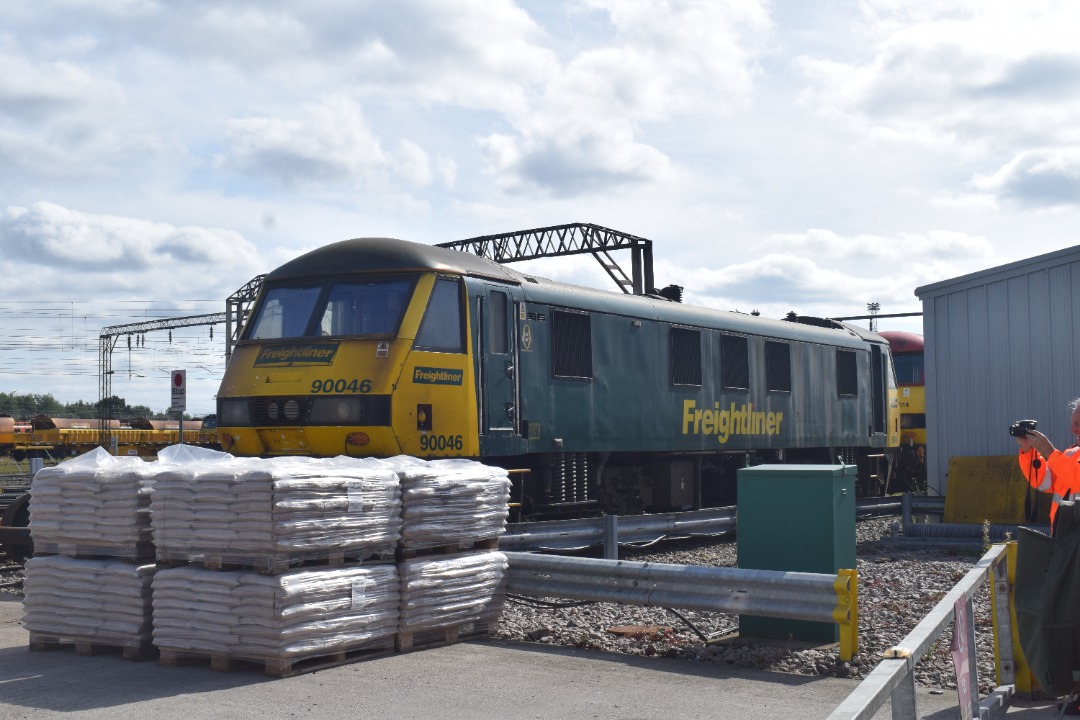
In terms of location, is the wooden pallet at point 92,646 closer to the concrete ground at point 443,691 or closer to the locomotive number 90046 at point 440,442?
the concrete ground at point 443,691

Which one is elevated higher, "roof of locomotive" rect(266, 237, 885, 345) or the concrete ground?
"roof of locomotive" rect(266, 237, 885, 345)

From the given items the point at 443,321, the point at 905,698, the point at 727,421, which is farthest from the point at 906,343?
the point at 905,698

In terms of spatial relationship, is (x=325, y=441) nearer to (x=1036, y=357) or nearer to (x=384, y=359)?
(x=384, y=359)

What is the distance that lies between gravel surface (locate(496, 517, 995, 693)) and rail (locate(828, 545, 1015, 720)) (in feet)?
1.41

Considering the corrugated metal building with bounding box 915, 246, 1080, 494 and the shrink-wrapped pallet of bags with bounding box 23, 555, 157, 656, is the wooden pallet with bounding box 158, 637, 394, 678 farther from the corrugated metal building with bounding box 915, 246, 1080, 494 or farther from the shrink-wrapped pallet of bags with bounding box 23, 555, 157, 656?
the corrugated metal building with bounding box 915, 246, 1080, 494

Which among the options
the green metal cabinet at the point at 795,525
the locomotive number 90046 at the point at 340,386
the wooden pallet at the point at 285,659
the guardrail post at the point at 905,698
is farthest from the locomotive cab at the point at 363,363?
the guardrail post at the point at 905,698

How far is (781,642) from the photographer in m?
7.85

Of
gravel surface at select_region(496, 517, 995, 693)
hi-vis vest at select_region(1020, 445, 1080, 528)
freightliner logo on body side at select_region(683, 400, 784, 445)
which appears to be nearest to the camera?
hi-vis vest at select_region(1020, 445, 1080, 528)

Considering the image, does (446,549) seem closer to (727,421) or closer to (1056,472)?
(1056,472)

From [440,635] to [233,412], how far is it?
5059mm

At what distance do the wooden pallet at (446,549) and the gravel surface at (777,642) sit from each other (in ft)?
2.03

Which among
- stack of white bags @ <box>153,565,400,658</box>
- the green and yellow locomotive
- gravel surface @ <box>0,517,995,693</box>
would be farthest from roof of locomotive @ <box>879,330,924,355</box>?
stack of white bags @ <box>153,565,400,658</box>

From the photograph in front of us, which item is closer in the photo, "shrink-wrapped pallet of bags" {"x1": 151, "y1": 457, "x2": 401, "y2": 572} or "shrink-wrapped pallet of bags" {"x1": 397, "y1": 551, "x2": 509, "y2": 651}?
"shrink-wrapped pallet of bags" {"x1": 151, "y1": 457, "x2": 401, "y2": 572}

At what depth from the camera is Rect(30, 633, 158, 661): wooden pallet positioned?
298 inches
